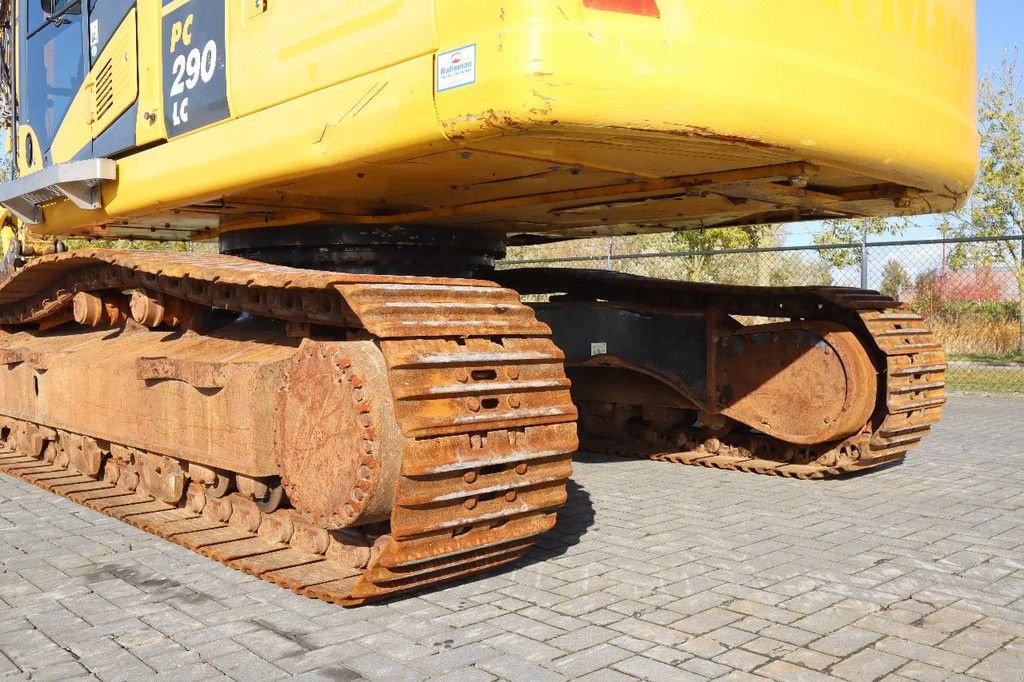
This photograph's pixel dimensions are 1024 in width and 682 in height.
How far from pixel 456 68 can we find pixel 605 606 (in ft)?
6.54

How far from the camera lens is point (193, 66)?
15.3 feet

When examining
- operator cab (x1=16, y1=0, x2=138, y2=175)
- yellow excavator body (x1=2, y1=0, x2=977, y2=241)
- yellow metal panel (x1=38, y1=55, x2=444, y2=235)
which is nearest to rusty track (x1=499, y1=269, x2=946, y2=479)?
yellow excavator body (x1=2, y1=0, x2=977, y2=241)

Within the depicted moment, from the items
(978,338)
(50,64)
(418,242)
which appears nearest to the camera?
(418,242)

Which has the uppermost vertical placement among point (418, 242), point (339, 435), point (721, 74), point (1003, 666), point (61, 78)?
point (61, 78)

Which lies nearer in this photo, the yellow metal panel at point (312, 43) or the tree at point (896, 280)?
the yellow metal panel at point (312, 43)

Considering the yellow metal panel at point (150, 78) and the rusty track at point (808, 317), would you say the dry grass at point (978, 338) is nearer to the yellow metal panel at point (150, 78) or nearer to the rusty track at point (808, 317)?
the rusty track at point (808, 317)

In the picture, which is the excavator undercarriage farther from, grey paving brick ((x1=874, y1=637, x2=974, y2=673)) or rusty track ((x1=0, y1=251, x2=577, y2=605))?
grey paving brick ((x1=874, y1=637, x2=974, y2=673))

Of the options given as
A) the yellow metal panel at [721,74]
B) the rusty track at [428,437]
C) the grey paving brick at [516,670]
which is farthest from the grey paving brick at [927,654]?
the yellow metal panel at [721,74]

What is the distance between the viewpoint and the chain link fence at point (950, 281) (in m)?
12.9

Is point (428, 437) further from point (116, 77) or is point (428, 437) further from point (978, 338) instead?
point (978, 338)

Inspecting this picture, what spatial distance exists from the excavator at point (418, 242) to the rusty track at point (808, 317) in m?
0.03

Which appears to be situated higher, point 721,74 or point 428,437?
point 721,74

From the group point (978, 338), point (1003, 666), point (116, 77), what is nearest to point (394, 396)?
point (1003, 666)

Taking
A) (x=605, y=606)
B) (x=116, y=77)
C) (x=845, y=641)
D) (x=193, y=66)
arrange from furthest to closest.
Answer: (x=116, y=77), (x=193, y=66), (x=605, y=606), (x=845, y=641)
